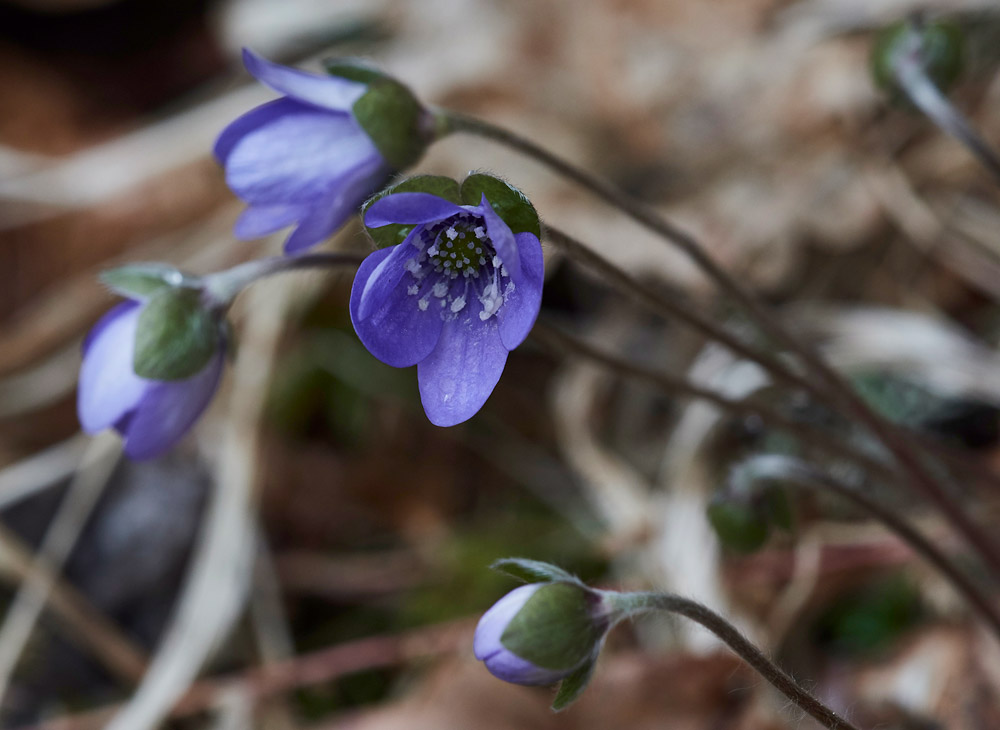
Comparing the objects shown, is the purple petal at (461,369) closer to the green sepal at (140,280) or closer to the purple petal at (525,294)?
the purple petal at (525,294)

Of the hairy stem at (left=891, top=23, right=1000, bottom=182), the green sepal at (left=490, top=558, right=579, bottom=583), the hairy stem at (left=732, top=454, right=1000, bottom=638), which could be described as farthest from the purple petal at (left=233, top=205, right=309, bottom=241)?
the hairy stem at (left=891, top=23, right=1000, bottom=182)

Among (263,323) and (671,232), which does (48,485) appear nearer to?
(263,323)

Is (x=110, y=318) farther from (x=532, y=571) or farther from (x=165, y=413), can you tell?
(x=532, y=571)

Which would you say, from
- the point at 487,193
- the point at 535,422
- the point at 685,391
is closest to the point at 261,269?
the point at 487,193

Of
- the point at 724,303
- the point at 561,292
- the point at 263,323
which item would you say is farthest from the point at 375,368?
the point at 724,303

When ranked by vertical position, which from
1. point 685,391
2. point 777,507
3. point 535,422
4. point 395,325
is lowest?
point 535,422

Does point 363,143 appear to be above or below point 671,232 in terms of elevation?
above
